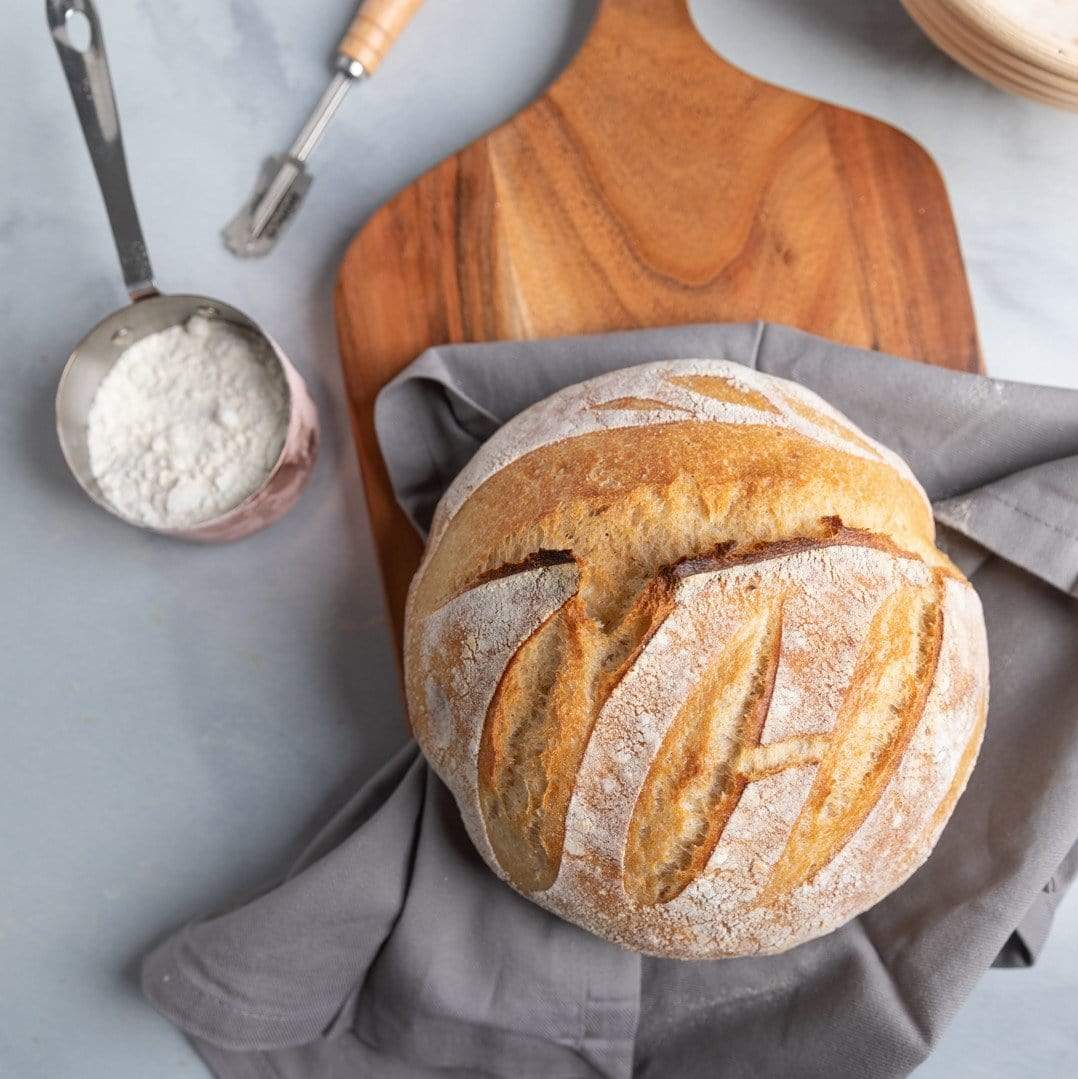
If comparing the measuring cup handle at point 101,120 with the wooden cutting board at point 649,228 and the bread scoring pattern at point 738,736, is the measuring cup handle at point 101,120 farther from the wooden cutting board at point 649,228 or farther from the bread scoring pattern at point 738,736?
the bread scoring pattern at point 738,736

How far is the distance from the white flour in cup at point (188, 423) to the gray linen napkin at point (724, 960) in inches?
6.1

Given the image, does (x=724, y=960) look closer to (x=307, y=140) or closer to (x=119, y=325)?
(x=119, y=325)

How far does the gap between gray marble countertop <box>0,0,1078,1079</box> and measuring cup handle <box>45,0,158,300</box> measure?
0.19 meters

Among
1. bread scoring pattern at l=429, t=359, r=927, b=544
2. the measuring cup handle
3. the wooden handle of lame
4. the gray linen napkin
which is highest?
the wooden handle of lame

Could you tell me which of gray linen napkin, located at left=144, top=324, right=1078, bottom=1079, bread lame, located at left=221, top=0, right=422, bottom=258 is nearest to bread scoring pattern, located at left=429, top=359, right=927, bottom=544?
gray linen napkin, located at left=144, top=324, right=1078, bottom=1079

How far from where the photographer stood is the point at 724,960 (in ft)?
3.82

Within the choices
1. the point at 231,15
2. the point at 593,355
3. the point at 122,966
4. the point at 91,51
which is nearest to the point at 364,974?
the point at 122,966

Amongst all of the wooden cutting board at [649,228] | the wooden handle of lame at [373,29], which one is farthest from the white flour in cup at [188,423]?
the wooden handle of lame at [373,29]

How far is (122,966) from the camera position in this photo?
128 centimetres

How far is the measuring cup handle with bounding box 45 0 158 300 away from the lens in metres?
1.12

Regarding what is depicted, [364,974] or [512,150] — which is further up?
[512,150]

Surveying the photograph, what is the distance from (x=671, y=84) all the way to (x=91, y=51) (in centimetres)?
70

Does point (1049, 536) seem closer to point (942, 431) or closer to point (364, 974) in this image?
point (942, 431)

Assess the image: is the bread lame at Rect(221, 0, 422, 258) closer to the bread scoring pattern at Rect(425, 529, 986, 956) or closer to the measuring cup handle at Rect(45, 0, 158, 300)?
the measuring cup handle at Rect(45, 0, 158, 300)
